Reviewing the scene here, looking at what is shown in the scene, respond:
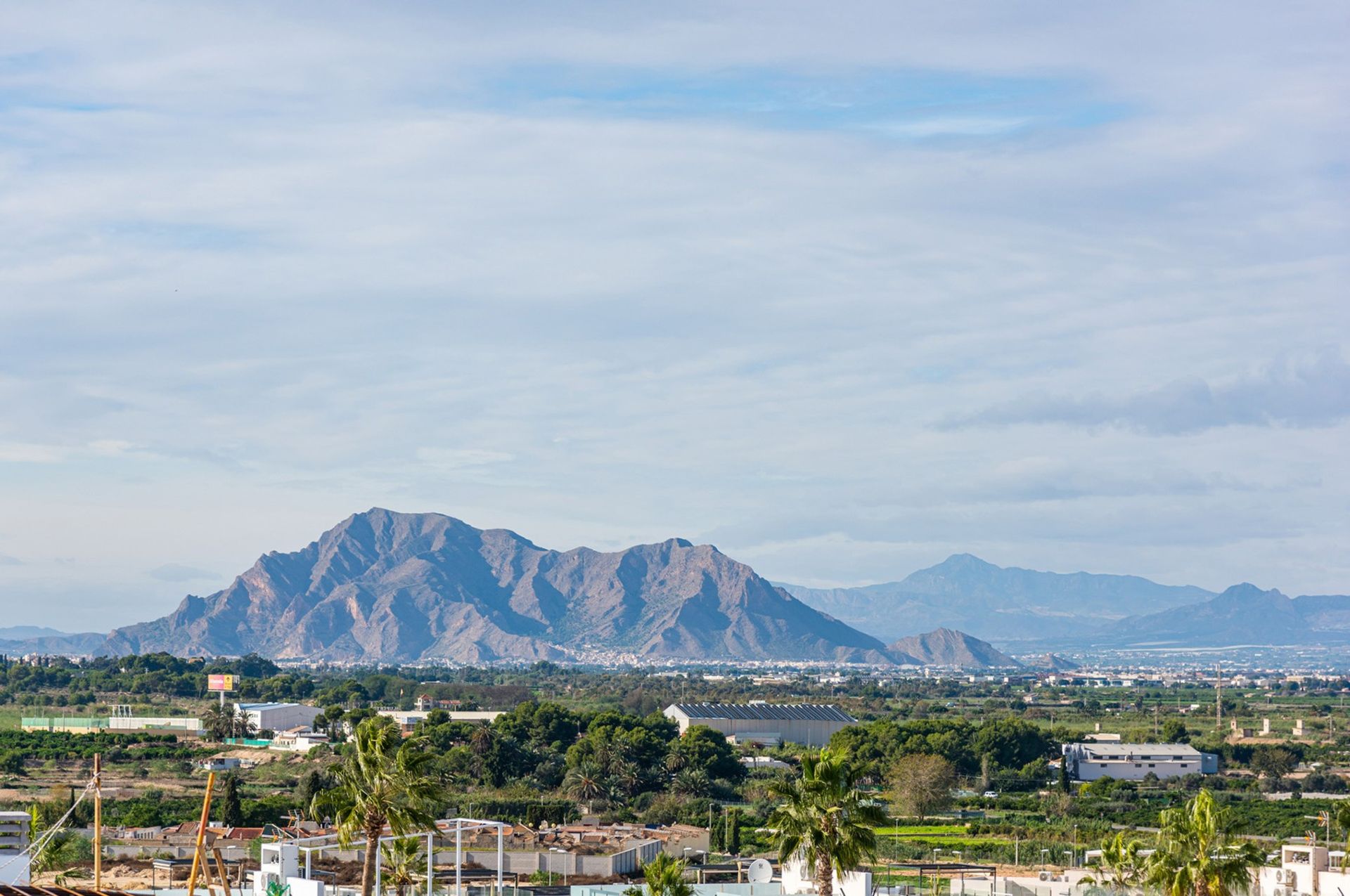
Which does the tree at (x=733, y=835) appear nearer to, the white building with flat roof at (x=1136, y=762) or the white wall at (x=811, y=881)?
the white wall at (x=811, y=881)

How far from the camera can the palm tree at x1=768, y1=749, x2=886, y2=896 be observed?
3762 centimetres

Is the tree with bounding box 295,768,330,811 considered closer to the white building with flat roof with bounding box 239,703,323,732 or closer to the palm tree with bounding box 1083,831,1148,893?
the palm tree with bounding box 1083,831,1148,893

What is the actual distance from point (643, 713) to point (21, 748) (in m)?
77.7

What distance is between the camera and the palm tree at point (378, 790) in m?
39.1

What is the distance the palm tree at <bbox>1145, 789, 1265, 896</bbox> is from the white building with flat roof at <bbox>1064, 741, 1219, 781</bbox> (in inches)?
3803

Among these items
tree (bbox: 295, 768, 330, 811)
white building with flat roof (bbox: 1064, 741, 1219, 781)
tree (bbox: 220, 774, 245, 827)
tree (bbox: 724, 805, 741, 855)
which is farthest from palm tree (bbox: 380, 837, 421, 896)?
white building with flat roof (bbox: 1064, 741, 1219, 781)

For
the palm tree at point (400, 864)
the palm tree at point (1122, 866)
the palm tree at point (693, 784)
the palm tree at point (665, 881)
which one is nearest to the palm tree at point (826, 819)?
the palm tree at point (665, 881)

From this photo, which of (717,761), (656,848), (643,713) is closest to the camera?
(656,848)

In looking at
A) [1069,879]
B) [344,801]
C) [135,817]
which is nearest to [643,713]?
[135,817]

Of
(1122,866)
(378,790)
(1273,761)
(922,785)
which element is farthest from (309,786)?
(1273,761)

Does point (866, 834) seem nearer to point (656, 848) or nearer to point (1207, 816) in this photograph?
point (1207, 816)

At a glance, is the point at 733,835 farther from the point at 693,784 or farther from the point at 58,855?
the point at 58,855

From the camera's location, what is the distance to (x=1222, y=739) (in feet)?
542

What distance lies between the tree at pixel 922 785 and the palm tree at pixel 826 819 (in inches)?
2713
